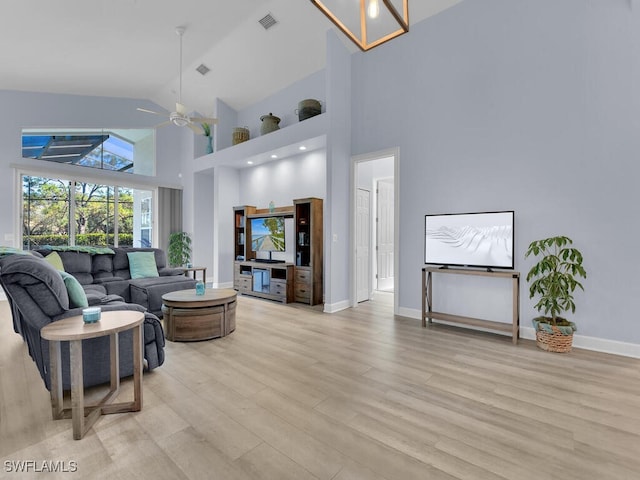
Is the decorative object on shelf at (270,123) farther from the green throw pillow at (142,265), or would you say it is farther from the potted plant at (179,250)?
the potted plant at (179,250)


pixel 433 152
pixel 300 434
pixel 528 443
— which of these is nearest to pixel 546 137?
pixel 433 152

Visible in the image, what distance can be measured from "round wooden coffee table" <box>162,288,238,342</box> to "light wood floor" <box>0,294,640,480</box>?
0.66 feet

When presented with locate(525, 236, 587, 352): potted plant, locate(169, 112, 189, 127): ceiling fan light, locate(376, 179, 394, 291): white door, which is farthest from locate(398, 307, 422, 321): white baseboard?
locate(169, 112, 189, 127): ceiling fan light

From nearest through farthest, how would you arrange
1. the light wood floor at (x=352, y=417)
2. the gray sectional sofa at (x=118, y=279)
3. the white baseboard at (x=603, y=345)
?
the light wood floor at (x=352, y=417) < the white baseboard at (x=603, y=345) < the gray sectional sofa at (x=118, y=279)

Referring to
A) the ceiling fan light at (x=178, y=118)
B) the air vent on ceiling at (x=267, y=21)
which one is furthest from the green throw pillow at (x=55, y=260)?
the air vent on ceiling at (x=267, y=21)

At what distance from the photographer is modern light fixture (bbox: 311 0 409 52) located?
6.13 feet

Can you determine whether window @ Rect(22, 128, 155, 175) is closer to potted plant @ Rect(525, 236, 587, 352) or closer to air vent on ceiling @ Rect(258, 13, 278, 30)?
air vent on ceiling @ Rect(258, 13, 278, 30)

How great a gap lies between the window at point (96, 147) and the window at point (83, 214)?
46cm

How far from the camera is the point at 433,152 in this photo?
4293 millimetres

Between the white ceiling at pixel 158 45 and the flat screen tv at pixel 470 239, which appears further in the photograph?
the white ceiling at pixel 158 45

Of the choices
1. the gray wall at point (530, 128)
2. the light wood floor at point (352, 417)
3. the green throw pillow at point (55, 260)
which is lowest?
the light wood floor at point (352, 417)

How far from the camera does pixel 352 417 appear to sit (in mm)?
2047

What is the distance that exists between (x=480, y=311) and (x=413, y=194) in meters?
1.76

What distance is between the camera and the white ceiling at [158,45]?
166 inches
